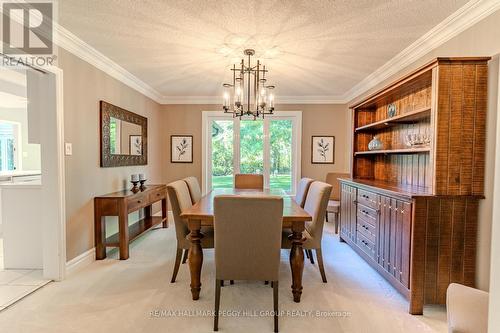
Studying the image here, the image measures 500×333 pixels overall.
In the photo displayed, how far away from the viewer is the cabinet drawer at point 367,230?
9.17 feet

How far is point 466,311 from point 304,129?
4247 millimetres

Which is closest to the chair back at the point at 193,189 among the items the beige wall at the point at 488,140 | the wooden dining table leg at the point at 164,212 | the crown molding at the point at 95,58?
the wooden dining table leg at the point at 164,212

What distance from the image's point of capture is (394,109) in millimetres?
3230

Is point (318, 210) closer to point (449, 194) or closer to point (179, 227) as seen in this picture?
point (449, 194)

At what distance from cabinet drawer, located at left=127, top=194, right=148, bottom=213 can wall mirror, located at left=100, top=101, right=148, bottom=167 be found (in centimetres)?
A: 55

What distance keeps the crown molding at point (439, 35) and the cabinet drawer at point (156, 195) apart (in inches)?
142

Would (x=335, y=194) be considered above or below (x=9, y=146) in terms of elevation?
below

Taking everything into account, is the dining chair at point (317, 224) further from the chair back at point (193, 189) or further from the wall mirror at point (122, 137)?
the wall mirror at point (122, 137)

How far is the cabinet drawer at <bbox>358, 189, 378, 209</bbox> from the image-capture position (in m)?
2.74

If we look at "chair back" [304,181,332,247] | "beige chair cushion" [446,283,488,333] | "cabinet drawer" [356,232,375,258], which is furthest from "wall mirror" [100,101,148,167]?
"beige chair cushion" [446,283,488,333]

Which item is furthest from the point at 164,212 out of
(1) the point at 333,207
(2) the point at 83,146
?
(1) the point at 333,207

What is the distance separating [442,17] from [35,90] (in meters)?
3.84

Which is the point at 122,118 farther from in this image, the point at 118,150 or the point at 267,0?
the point at 267,0

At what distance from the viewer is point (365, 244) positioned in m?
3.00
